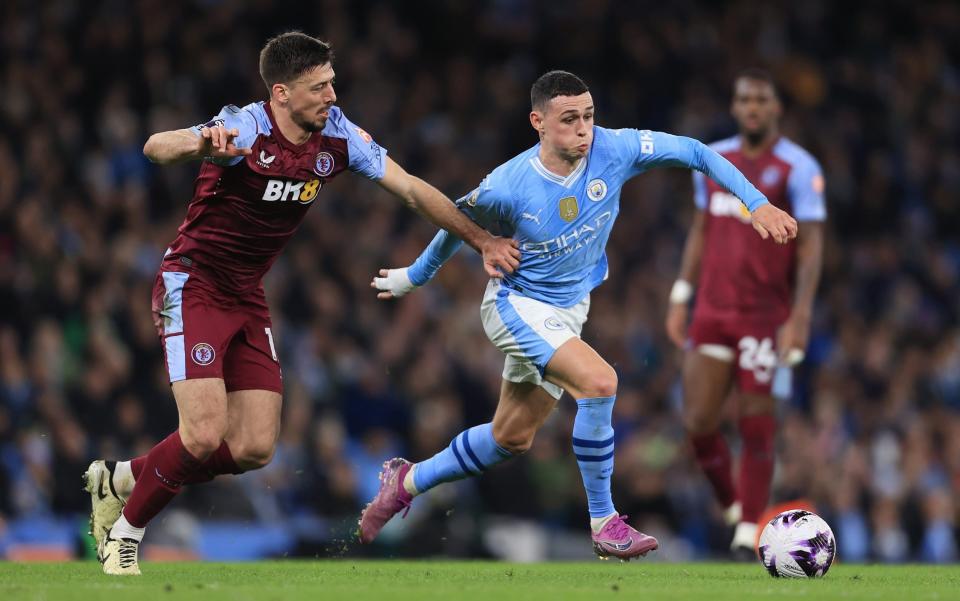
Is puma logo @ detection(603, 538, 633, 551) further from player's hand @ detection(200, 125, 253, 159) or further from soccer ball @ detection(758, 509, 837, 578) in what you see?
player's hand @ detection(200, 125, 253, 159)

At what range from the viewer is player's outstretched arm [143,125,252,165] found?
22.3ft

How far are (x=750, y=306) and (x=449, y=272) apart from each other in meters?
5.92

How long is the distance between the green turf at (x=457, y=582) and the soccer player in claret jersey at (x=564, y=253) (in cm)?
56

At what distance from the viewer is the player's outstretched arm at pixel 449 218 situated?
7660 millimetres

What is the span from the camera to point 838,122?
58.7ft

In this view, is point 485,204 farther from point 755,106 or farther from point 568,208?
point 755,106

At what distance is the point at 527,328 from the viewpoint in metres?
7.74

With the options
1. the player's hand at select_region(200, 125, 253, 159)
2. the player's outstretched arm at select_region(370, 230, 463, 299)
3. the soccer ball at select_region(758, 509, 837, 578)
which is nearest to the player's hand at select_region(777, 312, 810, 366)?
the soccer ball at select_region(758, 509, 837, 578)

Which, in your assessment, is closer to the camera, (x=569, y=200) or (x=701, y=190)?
(x=569, y=200)

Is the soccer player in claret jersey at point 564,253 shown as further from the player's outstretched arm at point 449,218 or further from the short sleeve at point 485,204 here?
the player's outstretched arm at point 449,218

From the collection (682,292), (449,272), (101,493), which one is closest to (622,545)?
(101,493)

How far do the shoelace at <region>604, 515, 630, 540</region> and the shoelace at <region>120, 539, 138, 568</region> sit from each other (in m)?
2.40

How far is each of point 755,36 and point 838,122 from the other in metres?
1.74

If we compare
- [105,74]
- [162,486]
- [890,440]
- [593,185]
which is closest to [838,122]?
[890,440]
